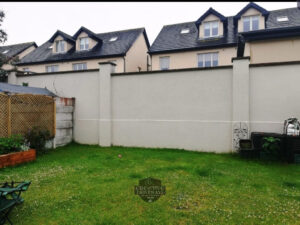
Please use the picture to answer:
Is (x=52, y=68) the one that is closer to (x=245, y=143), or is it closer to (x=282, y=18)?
(x=245, y=143)

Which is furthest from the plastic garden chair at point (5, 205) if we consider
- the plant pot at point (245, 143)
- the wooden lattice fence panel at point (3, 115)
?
the plant pot at point (245, 143)

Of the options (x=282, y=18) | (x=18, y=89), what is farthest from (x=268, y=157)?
(x=282, y=18)

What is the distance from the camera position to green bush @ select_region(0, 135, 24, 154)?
543 centimetres

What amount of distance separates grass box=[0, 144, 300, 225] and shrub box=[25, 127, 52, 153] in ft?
2.94

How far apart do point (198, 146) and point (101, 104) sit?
15.4 feet

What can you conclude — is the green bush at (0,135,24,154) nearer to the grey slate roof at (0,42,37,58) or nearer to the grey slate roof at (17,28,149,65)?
the grey slate roof at (17,28,149,65)

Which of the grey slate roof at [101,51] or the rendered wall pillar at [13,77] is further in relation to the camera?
the grey slate roof at [101,51]

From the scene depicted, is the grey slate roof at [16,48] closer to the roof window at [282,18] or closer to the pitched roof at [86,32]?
the pitched roof at [86,32]

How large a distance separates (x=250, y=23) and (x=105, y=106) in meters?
13.4

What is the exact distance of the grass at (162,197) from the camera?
2.89 metres

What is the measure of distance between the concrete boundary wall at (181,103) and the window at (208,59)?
8036 millimetres

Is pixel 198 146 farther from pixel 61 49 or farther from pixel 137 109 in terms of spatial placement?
pixel 61 49

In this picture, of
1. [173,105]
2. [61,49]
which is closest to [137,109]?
[173,105]

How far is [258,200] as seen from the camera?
343cm
